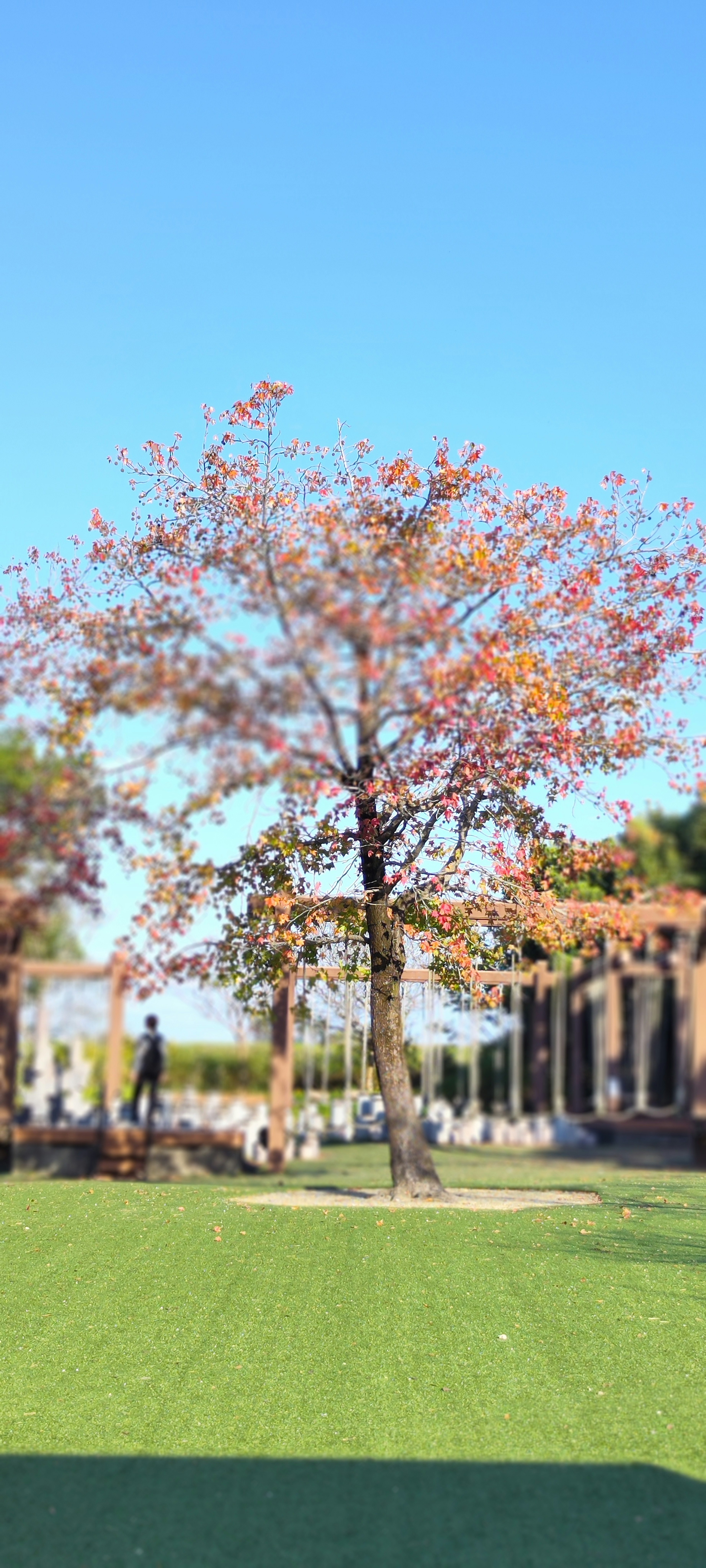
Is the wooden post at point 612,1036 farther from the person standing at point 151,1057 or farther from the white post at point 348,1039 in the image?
the person standing at point 151,1057

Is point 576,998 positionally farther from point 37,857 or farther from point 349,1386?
point 349,1386

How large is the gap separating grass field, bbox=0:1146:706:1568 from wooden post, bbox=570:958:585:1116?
17214mm

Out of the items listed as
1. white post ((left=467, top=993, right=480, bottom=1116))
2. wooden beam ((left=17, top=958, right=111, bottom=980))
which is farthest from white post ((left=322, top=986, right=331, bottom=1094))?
wooden beam ((left=17, top=958, right=111, bottom=980))

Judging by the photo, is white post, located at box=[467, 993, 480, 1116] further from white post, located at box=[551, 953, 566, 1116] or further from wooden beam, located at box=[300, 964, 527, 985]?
white post, located at box=[551, 953, 566, 1116]

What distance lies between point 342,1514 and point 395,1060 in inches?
239

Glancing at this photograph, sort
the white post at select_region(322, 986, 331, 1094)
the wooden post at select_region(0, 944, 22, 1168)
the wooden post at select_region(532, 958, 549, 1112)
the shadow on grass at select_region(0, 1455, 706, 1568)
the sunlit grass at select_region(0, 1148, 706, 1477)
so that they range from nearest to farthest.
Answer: the shadow on grass at select_region(0, 1455, 706, 1568) < the sunlit grass at select_region(0, 1148, 706, 1477) < the white post at select_region(322, 986, 331, 1094) < the wooden post at select_region(0, 944, 22, 1168) < the wooden post at select_region(532, 958, 549, 1112)

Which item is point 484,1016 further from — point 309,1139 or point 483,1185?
point 309,1139

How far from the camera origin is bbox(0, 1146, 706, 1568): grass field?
586 cm

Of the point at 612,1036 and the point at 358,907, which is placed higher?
the point at 358,907

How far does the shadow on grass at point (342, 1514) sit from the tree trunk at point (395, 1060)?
548 centimetres

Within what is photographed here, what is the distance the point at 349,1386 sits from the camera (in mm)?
7375

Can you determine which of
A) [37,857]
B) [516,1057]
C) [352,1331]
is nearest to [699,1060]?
[516,1057]

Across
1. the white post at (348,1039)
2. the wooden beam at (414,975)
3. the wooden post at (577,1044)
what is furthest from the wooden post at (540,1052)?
the wooden beam at (414,975)

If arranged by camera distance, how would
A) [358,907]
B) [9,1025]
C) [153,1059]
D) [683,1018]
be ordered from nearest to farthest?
[358,907]
[153,1059]
[9,1025]
[683,1018]
